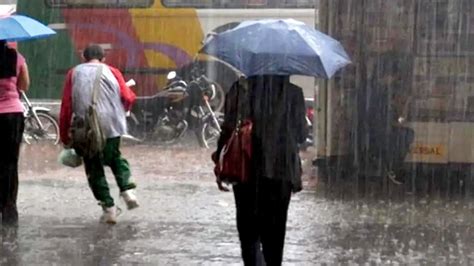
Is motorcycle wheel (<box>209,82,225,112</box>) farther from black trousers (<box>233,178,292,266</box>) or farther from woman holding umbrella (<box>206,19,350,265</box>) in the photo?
black trousers (<box>233,178,292,266</box>)

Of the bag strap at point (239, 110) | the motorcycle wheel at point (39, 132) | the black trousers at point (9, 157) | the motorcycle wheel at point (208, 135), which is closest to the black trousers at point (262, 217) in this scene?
the bag strap at point (239, 110)

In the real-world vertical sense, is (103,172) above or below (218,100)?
above

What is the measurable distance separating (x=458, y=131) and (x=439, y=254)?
13.4ft

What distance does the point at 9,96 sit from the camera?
1001 centimetres

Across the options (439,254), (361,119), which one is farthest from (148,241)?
(361,119)

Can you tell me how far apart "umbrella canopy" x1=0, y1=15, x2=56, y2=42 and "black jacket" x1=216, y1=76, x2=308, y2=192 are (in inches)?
129

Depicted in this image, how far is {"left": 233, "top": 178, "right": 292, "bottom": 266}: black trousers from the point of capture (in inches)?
288

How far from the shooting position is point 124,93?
10.5 metres

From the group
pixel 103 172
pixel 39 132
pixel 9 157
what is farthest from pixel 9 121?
pixel 39 132

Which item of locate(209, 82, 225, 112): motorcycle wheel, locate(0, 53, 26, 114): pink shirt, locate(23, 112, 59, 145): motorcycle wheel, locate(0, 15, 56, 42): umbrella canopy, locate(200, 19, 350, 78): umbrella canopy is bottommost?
locate(23, 112, 59, 145): motorcycle wheel

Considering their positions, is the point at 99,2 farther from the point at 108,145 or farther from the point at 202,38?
the point at 108,145

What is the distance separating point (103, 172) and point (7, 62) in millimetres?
1304

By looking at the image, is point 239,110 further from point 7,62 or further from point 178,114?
point 178,114

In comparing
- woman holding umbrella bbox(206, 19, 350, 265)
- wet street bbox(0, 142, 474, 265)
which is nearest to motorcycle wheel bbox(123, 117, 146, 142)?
wet street bbox(0, 142, 474, 265)
